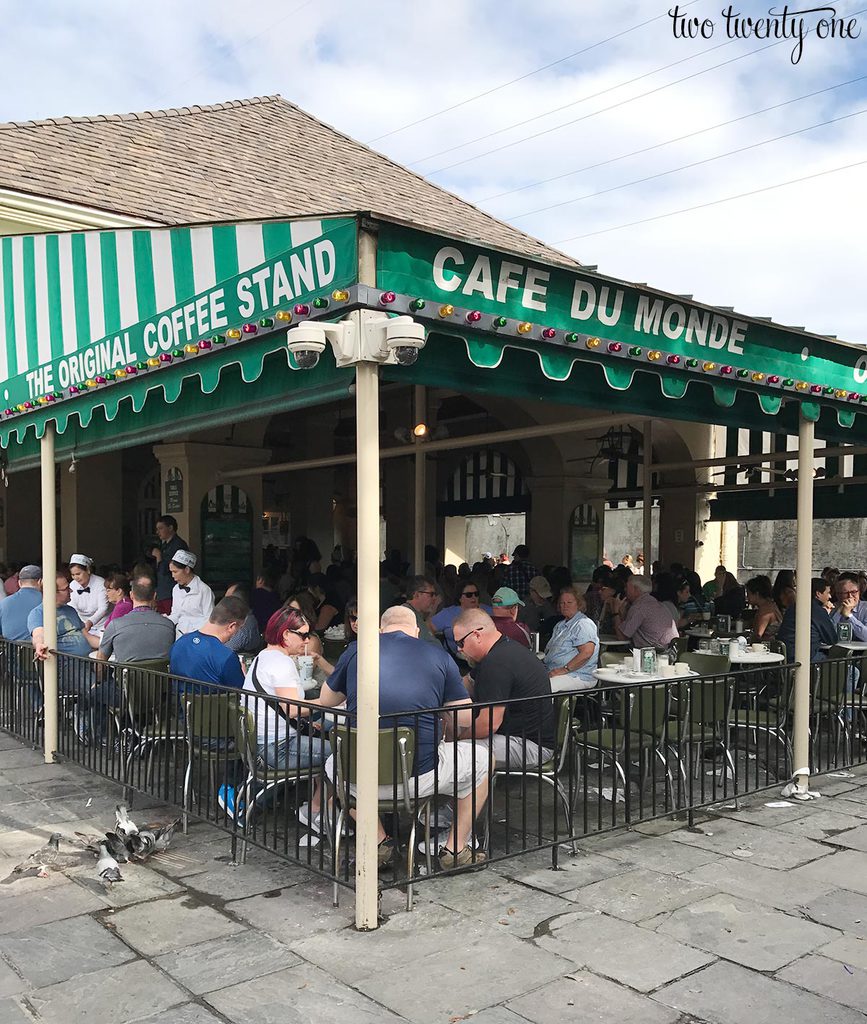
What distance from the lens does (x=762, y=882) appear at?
4.34 meters

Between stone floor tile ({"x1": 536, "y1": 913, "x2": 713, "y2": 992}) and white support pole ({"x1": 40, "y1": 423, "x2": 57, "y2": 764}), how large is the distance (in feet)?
14.1

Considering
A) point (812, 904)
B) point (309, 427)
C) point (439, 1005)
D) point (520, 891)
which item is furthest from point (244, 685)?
point (309, 427)

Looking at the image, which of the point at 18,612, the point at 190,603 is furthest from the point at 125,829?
the point at 18,612

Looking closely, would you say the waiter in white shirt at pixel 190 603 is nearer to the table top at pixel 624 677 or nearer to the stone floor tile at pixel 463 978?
the table top at pixel 624 677

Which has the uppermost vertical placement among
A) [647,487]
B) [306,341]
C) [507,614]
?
[306,341]

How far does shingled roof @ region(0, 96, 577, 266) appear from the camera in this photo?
1120 cm

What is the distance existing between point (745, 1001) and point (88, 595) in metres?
→ 6.91

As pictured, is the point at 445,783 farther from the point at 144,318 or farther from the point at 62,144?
the point at 62,144

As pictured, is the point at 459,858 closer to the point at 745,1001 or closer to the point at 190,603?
the point at 745,1001

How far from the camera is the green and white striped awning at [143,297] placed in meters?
4.13

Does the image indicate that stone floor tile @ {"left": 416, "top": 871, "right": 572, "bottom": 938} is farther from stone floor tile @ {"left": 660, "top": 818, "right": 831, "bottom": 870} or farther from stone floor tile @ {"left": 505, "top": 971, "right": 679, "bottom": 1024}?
stone floor tile @ {"left": 660, "top": 818, "right": 831, "bottom": 870}

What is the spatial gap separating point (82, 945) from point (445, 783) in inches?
64.5

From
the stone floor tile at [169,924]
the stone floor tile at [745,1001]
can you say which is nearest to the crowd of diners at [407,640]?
the stone floor tile at [169,924]

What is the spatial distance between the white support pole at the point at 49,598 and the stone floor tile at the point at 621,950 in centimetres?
431
